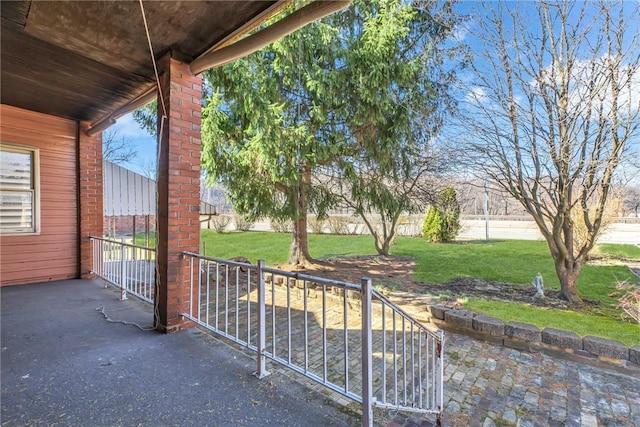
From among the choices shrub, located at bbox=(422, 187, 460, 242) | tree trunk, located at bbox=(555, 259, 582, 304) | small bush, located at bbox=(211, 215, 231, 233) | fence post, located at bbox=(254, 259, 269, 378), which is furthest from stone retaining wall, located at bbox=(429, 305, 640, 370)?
small bush, located at bbox=(211, 215, 231, 233)

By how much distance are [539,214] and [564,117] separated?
1.65 m

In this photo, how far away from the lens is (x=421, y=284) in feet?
21.5

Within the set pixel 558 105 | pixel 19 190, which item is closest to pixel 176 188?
pixel 19 190

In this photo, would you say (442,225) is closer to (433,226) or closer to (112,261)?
(433,226)

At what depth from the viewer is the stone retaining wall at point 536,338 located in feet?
10.6

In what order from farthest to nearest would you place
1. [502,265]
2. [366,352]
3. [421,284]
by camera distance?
1. [502,265]
2. [421,284]
3. [366,352]

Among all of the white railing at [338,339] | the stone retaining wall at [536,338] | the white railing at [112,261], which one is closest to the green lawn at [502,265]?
the stone retaining wall at [536,338]

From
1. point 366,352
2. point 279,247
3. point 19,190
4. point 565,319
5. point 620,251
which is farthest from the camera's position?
point 279,247

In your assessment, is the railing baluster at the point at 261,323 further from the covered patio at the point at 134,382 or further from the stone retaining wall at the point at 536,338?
the stone retaining wall at the point at 536,338

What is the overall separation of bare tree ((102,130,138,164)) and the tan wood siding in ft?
45.9

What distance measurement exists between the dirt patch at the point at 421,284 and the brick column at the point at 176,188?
3.92 metres

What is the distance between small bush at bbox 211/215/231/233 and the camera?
17.4 meters

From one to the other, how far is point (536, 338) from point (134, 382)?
4107mm

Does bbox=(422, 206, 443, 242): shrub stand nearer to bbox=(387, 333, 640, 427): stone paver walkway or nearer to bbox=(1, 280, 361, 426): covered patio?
bbox=(387, 333, 640, 427): stone paver walkway
